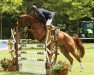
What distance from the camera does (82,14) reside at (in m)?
45.1

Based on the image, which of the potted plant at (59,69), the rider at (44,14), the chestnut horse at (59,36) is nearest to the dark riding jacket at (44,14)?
the rider at (44,14)

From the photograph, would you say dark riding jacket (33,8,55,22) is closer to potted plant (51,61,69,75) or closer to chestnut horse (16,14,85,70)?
chestnut horse (16,14,85,70)

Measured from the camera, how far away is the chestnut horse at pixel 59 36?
1633cm

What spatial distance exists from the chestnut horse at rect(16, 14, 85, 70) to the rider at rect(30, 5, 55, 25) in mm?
404

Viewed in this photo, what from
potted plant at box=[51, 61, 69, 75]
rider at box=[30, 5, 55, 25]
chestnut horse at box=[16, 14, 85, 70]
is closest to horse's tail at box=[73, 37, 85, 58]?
chestnut horse at box=[16, 14, 85, 70]

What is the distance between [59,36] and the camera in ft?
55.2

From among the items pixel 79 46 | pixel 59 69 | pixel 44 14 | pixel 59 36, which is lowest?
pixel 59 69

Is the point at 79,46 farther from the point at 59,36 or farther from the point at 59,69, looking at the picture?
the point at 59,69

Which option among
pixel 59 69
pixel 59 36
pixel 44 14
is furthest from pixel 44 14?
pixel 59 69

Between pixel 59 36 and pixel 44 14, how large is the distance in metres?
1.35

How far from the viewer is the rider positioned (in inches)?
620

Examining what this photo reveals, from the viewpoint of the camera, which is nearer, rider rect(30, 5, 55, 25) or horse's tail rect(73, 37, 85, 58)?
rider rect(30, 5, 55, 25)

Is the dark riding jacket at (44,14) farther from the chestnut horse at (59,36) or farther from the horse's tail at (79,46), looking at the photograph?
the horse's tail at (79,46)

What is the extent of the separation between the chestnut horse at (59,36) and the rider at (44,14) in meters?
0.40
